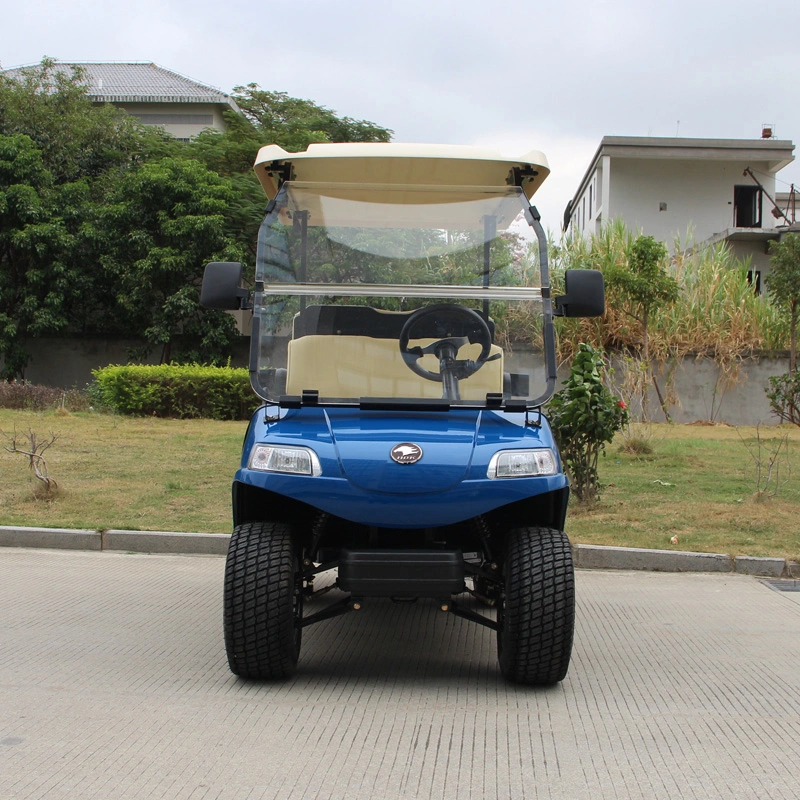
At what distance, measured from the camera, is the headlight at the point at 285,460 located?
4191mm

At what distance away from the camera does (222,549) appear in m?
7.95

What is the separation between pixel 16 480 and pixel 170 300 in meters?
14.1

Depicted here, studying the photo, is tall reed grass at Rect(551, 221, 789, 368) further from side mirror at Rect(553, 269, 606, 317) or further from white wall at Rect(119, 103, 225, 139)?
white wall at Rect(119, 103, 225, 139)

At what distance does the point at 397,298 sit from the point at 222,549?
362 cm

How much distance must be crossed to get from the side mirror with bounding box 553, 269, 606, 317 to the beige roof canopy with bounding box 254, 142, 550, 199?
64cm

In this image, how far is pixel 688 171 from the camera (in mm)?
35000

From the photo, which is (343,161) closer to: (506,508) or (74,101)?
(506,508)

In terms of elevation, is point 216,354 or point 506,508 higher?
point 216,354

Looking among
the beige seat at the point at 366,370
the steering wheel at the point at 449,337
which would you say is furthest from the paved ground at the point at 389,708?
the steering wheel at the point at 449,337

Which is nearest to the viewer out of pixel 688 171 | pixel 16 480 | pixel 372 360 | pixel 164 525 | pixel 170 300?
pixel 372 360

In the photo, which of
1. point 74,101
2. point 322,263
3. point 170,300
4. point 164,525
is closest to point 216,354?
point 170,300

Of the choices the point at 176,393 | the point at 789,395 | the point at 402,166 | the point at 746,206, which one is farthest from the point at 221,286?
the point at 746,206

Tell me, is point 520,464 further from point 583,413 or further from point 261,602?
point 583,413

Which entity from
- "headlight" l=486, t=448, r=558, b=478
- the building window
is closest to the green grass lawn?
"headlight" l=486, t=448, r=558, b=478
